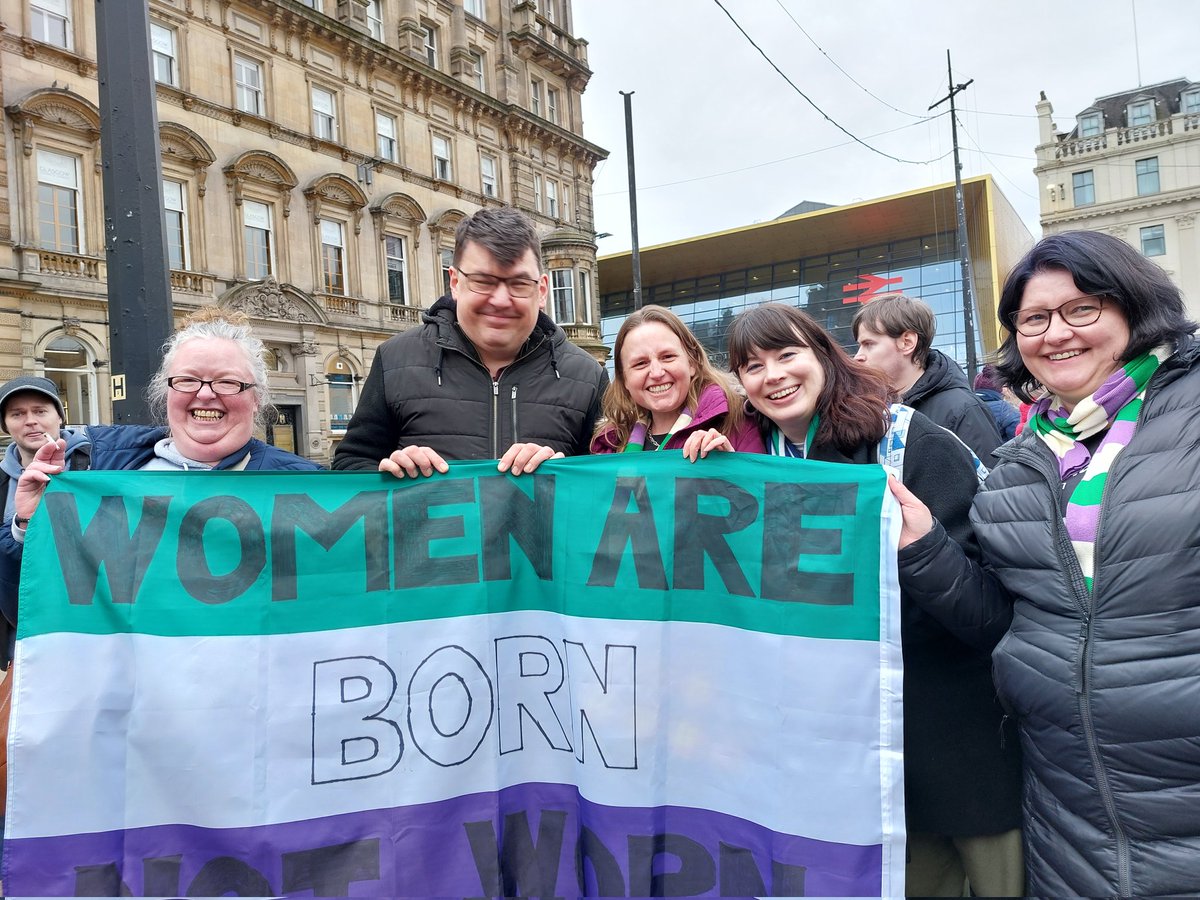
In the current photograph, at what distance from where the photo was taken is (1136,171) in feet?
151

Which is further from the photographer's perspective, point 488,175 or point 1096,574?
point 488,175

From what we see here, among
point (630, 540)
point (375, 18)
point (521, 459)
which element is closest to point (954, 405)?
point (630, 540)

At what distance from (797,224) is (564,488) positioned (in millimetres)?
36182

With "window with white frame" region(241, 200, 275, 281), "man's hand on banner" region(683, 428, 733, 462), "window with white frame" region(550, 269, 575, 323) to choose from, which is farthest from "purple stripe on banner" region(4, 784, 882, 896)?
"window with white frame" region(550, 269, 575, 323)

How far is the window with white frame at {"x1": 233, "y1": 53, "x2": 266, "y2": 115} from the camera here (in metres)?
20.3

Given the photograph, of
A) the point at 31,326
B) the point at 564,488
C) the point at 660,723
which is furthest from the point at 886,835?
the point at 31,326

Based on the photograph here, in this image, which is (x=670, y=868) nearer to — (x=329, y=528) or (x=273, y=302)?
(x=329, y=528)

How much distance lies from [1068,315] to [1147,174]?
5659cm

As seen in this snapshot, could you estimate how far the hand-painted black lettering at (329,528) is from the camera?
240 cm

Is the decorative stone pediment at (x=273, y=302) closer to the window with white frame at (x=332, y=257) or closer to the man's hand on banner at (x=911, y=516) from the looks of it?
the window with white frame at (x=332, y=257)

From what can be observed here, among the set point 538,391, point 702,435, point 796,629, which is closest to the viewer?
point 796,629

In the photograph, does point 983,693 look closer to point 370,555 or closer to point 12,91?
point 370,555

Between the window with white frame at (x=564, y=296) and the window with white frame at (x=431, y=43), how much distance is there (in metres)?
8.36

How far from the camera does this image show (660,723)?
7.47 ft
